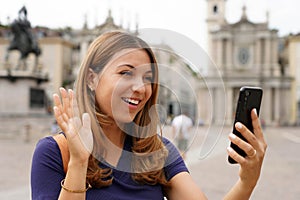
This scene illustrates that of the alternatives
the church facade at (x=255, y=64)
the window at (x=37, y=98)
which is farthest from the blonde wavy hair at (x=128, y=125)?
the church facade at (x=255, y=64)

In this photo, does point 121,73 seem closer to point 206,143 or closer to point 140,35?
point 140,35

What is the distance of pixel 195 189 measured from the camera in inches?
62.9

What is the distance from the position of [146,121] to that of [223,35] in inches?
1908

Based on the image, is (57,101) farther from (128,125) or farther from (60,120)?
(128,125)

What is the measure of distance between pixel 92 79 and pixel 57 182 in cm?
35

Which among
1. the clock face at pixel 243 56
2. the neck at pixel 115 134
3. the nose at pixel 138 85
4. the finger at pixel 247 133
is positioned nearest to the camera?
the finger at pixel 247 133

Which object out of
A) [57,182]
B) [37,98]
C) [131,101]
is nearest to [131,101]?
[131,101]

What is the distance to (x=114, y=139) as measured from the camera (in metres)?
1.58

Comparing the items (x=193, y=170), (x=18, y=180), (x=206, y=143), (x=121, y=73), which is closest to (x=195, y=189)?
(x=206, y=143)

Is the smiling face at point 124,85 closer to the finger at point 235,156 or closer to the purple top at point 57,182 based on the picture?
the purple top at point 57,182

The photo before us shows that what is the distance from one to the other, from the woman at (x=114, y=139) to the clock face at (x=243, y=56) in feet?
157

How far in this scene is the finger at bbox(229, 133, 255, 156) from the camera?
1288mm

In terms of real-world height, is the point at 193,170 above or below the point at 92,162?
below

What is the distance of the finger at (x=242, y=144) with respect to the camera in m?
1.29
